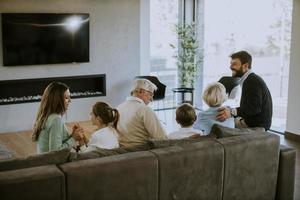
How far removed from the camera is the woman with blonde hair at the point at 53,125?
3424mm

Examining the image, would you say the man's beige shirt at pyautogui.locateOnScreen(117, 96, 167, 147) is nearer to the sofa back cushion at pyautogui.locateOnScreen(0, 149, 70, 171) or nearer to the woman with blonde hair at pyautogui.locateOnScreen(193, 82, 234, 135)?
the woman with blonde hair at pyautogui.locateOnScreen(193, 82, 234, 135)

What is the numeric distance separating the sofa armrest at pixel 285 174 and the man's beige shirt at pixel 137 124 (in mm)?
993

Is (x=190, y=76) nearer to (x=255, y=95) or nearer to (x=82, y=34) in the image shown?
(x=82, y=34)

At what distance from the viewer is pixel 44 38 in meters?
7.21

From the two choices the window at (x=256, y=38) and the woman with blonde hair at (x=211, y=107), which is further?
the window at (x=256, y=38)

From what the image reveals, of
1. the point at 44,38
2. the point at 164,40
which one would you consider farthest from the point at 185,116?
the point at 164,40

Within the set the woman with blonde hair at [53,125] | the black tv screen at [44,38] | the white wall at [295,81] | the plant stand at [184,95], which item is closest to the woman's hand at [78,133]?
the woman with blonde hair at [53,125]

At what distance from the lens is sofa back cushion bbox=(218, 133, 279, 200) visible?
3410mm

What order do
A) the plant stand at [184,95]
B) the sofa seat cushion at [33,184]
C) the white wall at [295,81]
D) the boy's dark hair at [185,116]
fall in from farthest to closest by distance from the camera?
the plant stand at [184,95] < the white wall at [295,81] < the boy's dark hair at [185,116] < the sofa seat cushion at [33,184]

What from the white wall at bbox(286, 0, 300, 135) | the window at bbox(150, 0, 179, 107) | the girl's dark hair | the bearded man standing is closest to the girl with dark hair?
the girl's dark hair

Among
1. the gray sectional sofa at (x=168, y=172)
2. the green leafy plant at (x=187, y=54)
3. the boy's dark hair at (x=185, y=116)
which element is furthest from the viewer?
the green leafy plant at (x=187, y=54)

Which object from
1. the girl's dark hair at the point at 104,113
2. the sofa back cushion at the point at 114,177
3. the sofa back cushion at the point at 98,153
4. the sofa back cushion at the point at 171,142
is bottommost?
the sofa back cushion at the point at 114,177

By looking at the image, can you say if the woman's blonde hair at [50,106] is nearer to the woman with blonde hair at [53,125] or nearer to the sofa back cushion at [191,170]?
the woman with blonde hair at [53,125]

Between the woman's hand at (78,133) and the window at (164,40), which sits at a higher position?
the window at (164,40)
